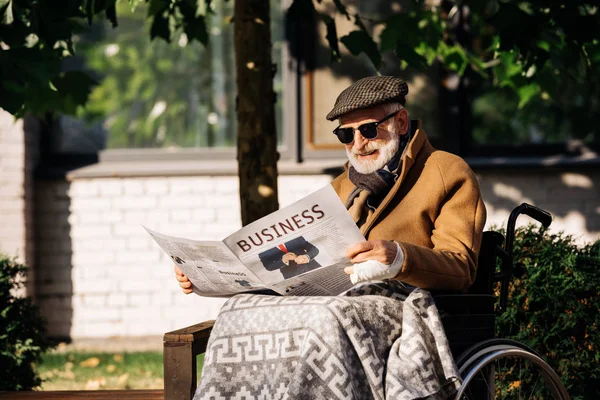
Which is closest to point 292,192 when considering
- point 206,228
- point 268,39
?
point 206,228

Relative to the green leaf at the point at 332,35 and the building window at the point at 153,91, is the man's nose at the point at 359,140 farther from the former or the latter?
the building window at the point at 153,91

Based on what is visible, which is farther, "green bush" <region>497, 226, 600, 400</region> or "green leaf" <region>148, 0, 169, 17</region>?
"green leaf" <region>148, 0, 169, 17</region>

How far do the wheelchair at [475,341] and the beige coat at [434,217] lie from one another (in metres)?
0.11

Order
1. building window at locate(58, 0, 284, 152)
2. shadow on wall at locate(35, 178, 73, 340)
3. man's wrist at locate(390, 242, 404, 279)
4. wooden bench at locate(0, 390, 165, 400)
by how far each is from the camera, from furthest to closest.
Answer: building window at locate(58, 0, 284, 152)
shadow on wall at locate(35, 178, 73, 340)
wooden bench at locate(0, 390, 165, 400)
man's wrist at locate(390, 242, 404, 279)

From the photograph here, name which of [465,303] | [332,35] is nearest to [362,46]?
[332,35]

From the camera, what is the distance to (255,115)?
5.14m

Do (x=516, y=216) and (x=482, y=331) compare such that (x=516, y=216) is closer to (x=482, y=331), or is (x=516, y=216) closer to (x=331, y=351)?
(x=482, y=331)

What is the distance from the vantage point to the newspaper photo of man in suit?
311 centimetres

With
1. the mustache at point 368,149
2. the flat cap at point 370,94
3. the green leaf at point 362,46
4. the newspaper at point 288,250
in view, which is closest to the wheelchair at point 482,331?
the newspaper at point 288,250

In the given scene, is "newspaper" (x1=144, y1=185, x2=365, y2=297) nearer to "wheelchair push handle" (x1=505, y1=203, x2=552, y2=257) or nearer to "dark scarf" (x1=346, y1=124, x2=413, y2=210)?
"dark scarf" (x1=346, y1=124, x2=413, y2=210)

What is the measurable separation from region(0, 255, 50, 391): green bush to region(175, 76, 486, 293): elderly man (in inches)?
79.1

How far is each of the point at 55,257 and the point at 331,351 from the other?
231 inches

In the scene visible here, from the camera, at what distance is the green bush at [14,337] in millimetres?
5332

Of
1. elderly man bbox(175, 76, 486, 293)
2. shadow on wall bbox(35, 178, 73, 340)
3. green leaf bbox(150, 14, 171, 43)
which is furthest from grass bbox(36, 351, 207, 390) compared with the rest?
elderly man bbox(175, 76, 486, 293)
